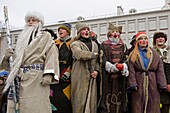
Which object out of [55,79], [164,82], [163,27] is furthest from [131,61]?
[163,27]

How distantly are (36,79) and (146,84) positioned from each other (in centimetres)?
190

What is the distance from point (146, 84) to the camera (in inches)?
201

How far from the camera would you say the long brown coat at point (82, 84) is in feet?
16.7

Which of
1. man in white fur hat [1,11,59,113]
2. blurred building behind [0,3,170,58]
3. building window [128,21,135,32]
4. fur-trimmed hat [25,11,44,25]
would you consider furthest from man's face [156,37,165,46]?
building window [128,21,135,32]

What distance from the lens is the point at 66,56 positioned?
5.44 metres

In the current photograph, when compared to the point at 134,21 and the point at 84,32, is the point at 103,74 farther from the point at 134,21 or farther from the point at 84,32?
the point at 134,21

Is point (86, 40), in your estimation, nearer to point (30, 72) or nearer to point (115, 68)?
point (115, 68)

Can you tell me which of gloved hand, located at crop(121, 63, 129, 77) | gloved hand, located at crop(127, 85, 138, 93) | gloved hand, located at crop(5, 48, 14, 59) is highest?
gloved hand, located at crop(5, 48, 14, 59)

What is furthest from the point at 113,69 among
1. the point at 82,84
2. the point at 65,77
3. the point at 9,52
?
the point at 9,52

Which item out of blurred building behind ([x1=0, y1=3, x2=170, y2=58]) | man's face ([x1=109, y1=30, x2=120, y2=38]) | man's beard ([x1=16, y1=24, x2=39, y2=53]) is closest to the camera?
man's beard ([x1=16, y1=24, x2=39, y2=53])

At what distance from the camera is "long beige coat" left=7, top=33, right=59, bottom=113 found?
4297 millimetres

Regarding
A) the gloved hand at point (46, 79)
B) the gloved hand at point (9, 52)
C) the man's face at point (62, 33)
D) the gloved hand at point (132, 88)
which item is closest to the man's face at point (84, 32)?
the man's face at point (62, 33)

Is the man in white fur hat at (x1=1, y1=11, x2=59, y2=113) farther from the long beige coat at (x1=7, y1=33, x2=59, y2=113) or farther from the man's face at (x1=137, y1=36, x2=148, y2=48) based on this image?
the man's face at (x1=137, y1=36, x2=148, y2=48)

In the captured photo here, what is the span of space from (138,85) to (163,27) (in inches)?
1584
